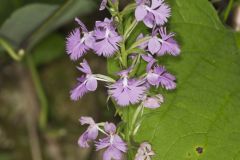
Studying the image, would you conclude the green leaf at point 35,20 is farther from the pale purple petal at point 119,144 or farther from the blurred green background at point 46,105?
the pale purple petal at point 119,144

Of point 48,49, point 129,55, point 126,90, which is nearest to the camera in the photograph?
point 126,90

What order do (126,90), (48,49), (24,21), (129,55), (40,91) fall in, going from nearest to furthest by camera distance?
1. (126,90)
2. (129,55)
3. (24,21)
4. (40,91)
5. (48,49)

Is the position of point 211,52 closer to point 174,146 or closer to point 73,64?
point 174,146

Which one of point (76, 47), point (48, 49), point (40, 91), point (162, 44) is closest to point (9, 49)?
point (40, 91)

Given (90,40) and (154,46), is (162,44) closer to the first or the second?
(154,46)

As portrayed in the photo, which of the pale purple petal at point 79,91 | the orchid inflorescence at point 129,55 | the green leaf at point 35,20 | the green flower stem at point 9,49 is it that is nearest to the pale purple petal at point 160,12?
the orchid inflorescence at point 129,55

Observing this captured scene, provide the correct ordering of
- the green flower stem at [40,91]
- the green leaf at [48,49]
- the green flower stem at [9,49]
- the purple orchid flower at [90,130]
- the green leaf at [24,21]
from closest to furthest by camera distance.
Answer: the purple orchid flower at [90,130] → the green leaf at [24,21] → the green flower stem at [9,49] → the green flower stem at [40,91] → the green leaf at [48,49]

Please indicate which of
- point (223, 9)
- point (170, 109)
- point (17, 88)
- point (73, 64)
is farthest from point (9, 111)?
Result: point (170, 109)
